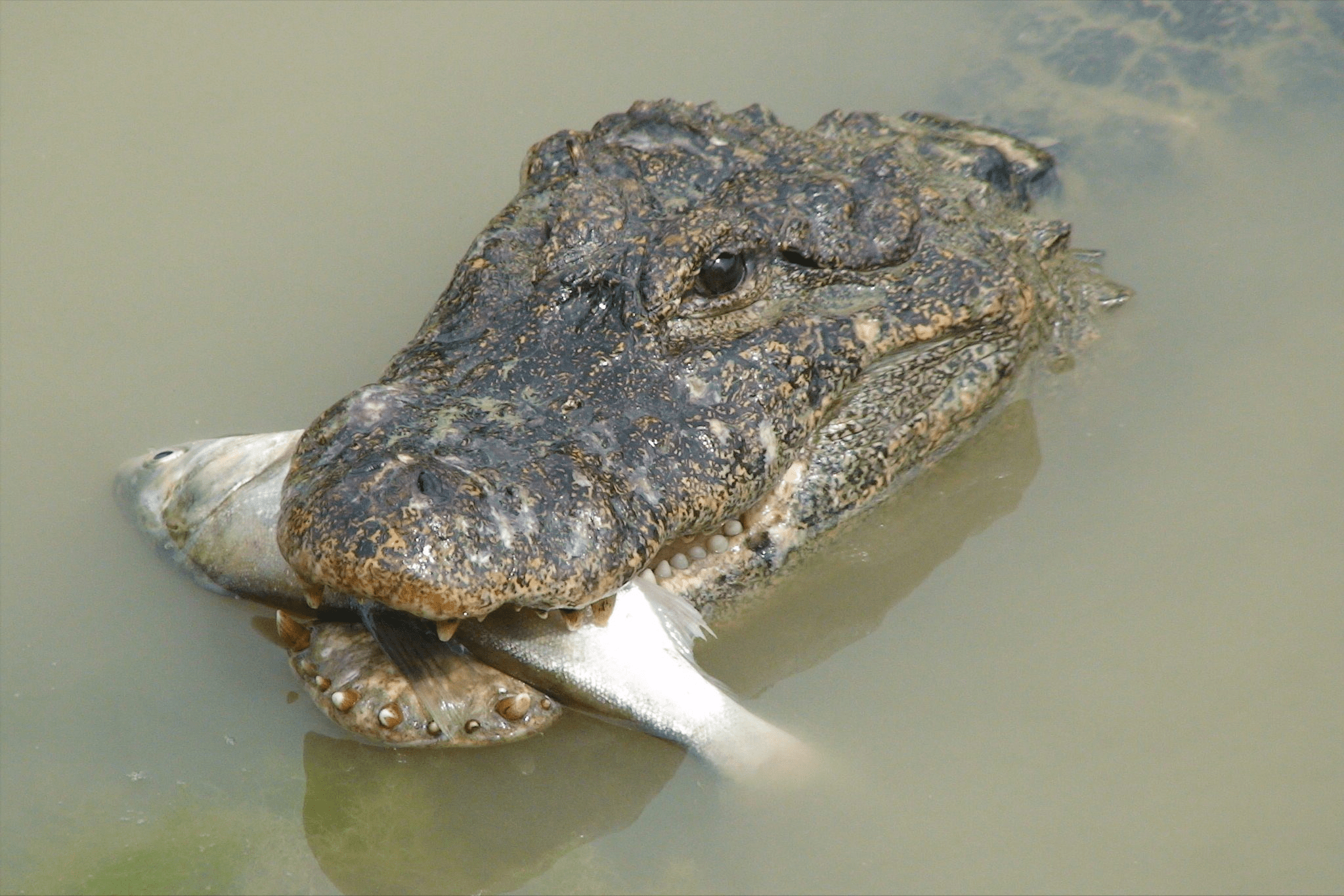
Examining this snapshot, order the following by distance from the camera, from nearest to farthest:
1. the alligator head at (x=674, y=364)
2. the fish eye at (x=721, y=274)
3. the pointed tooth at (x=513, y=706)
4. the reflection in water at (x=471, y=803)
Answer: the alligator head at (x=674, y=364) → the reflection in water at (x=471, y=803) → the pointed tooth at (x=513, y=706) → the fish eye at (x=721, y=274)

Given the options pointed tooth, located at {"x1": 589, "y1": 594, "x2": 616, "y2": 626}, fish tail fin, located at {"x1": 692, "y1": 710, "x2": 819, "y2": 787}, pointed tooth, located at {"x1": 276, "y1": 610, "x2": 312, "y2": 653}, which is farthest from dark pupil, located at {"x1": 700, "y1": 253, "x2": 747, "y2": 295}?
pointed tooth, located at {"x1": 276, "y1": 610, "x2": 312, "y2": 653}

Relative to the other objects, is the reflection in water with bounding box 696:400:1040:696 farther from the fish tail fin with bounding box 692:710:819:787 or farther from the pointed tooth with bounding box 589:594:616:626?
the pointed tooth with bounding box 589:594:616:626

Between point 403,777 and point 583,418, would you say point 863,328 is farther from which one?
point 403,777

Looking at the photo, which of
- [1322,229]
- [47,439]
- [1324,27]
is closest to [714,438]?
[47,439]

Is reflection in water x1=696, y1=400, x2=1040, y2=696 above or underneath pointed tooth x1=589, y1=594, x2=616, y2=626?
underneath

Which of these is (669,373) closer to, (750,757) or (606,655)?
(606,655)

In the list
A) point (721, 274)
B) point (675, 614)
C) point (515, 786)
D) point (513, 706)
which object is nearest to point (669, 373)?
point (721, 274)

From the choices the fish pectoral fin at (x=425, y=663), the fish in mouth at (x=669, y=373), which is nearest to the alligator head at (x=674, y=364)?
the fish in mouth at (x=669, y=373)

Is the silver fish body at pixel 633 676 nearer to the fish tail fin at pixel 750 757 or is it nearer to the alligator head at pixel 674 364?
the fish tail fin at pixel 750 757

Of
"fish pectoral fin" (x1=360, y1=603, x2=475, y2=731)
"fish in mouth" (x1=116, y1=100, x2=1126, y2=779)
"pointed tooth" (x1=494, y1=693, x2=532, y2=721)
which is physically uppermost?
"fish in mouth" (x1=116, y1=100, x2=1126, y2=779)
